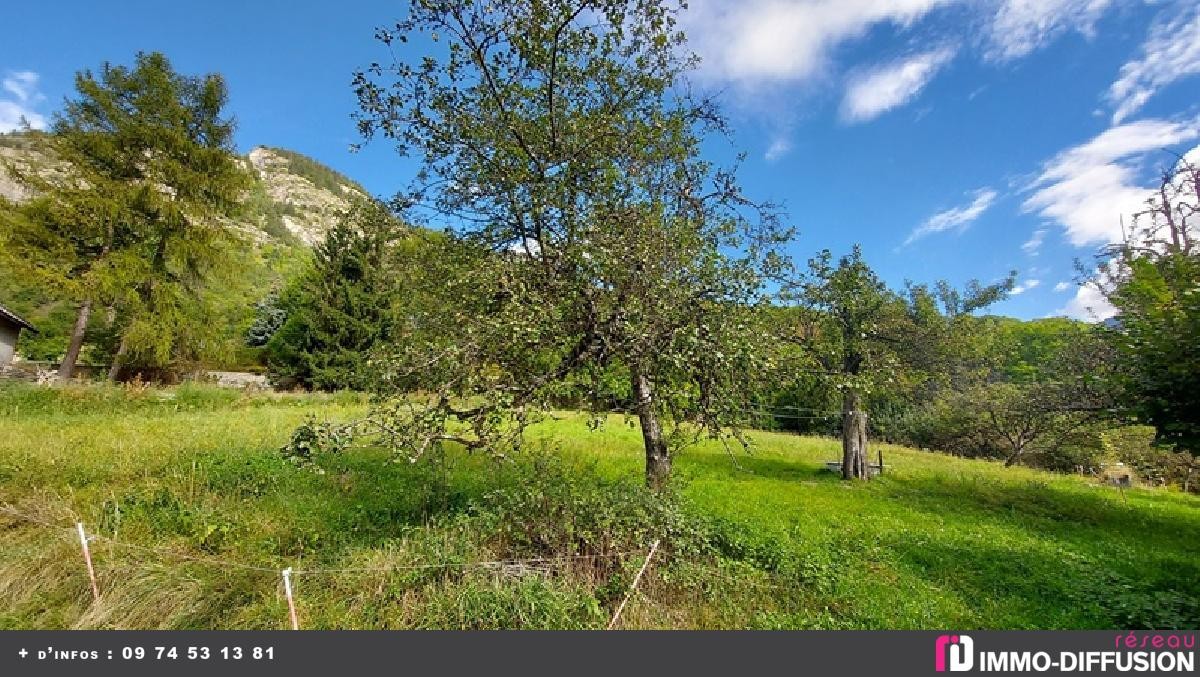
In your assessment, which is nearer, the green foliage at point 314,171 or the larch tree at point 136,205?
the larch tree at point 136,205

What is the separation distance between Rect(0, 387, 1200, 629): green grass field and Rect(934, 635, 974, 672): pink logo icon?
110 centimetres

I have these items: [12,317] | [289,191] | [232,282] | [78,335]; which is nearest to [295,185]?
[289,191]

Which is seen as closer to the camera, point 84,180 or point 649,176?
point 649,176

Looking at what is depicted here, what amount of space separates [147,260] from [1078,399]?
115 ft

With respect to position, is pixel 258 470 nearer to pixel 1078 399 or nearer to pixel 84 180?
pixel 1078 399

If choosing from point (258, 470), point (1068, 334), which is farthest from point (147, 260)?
point (1068, 334)

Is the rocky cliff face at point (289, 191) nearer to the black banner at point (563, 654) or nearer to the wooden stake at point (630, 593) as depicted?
the black banner at point (563, 654)

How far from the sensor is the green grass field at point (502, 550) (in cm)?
471

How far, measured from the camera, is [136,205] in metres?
21.0

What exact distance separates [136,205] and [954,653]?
101 ft

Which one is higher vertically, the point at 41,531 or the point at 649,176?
the point at 649,176

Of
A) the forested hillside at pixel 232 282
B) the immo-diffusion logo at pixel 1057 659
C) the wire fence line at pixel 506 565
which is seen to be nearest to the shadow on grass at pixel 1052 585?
the immo-diffusion logo at pixel 1057 659

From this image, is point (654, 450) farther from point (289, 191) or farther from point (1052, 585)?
point (289, 191)

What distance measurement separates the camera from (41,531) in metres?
5.91
